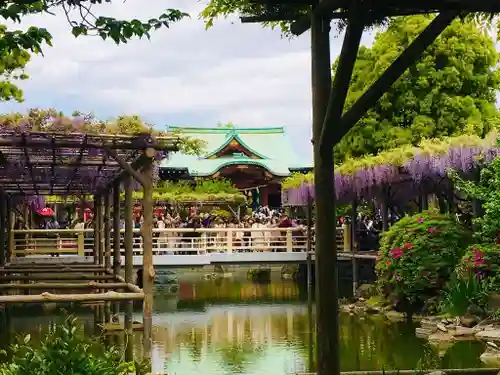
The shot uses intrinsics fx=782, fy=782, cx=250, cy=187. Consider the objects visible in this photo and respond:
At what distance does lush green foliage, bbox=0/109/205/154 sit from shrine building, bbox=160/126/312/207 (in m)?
20.6

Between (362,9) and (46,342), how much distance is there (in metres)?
2.38

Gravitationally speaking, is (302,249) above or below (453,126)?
below

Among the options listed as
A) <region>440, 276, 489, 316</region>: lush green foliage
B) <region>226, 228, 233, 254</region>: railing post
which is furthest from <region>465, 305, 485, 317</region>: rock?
<region>226, 228, 233, 254</region>: railing post

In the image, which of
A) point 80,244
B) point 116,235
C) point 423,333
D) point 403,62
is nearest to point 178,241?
point 80,244

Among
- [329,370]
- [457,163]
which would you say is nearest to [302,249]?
[457,163]

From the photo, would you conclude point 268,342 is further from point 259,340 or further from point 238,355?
point 238,355

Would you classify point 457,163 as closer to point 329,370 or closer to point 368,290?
point 368,290

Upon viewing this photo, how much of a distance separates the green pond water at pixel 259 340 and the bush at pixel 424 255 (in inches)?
26.5

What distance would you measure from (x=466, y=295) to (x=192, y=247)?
31.2ft

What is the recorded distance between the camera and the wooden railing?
59.3 feet

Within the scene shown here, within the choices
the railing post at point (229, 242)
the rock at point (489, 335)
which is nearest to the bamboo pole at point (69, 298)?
the rock at point (489, 335)

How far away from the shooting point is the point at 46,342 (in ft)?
13.7

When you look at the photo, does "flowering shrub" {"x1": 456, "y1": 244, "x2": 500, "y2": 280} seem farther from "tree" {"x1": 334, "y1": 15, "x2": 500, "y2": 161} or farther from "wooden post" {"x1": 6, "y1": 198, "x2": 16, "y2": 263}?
"wooden post" {"x1": 6, "y1": 198, "x2": 16, "y2": 263}

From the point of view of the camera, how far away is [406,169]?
15.1 m
